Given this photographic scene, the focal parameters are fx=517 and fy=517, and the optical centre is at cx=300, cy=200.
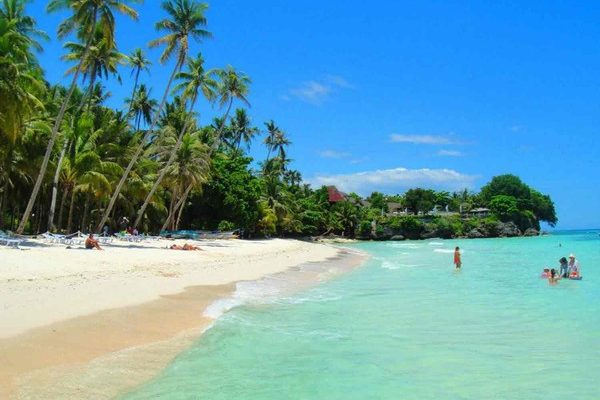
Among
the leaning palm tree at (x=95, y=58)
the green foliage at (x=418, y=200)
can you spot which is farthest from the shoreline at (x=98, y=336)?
the green foliage at (x=418, y=200)

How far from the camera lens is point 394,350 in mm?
8812

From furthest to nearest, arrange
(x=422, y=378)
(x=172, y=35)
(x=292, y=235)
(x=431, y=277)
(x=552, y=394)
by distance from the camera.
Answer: (x=292, y=235), (x=172, y=35), (x=431, y=277), (x=422, y=378), (x=552, y=394)

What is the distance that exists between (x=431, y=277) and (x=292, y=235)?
4489 cm

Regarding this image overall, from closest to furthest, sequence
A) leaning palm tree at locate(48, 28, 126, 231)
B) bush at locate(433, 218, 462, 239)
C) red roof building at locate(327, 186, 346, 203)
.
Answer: leaning palm tree at locate(48, 28, 126, 231)
red roof building at locate(327, 186, 346, 203)
bush at locate(433, 218, 462, 239)

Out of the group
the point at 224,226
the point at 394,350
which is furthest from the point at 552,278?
the point at 224,226

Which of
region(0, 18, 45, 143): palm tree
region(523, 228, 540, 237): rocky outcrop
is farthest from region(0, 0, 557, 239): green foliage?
region(523, 228, 540, 237): rocky outcrop

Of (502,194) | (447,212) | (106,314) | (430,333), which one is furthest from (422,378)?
(502,194)

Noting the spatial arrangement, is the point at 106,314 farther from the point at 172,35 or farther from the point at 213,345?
the point at 172,35

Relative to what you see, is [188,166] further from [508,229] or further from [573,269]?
[508,229]

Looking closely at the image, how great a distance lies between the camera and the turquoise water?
22.0ft

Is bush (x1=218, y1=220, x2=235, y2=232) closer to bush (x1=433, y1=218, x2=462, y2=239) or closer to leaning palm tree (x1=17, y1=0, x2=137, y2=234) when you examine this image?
leaning palm tree (x1=17, y1=0, x2=137, y2=234)

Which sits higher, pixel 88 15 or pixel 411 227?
pixel 88 15

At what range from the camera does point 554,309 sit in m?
13.5

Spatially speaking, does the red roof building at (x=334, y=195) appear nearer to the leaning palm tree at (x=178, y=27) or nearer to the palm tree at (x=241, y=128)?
the palm tree at (x=241, y=128)
